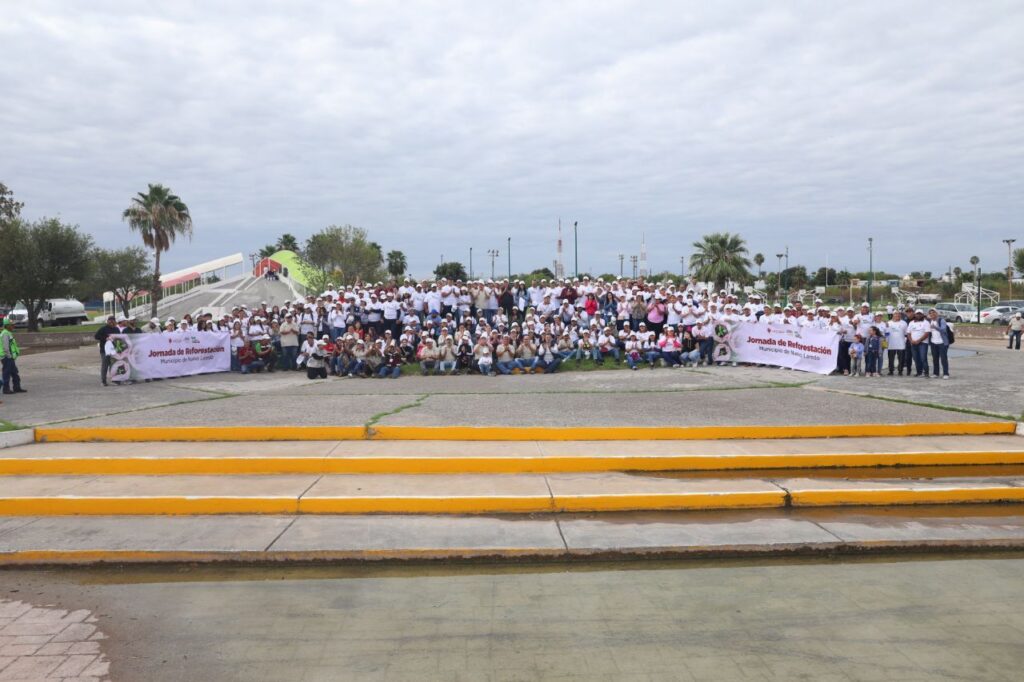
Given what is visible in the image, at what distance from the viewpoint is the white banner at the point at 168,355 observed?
1530cm

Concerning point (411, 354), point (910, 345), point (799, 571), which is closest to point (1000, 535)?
point (799, 571)

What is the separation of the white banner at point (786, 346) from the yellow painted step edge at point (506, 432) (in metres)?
5.82

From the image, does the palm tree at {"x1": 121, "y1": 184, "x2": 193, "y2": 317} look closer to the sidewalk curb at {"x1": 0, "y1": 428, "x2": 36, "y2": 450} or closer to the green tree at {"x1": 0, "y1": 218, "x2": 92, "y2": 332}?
the green tree at {"x1": 0, "y1": 218, "x2": 92, "y2": 332}

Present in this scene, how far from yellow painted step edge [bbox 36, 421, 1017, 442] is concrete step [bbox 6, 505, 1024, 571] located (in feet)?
7.64

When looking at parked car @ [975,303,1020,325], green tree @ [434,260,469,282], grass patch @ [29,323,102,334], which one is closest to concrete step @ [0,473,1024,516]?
grass patch @ [29,323,102,334]

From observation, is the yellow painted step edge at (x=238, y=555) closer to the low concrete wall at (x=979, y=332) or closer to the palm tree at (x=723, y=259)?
the low concrete wall at (x=979, y=332)

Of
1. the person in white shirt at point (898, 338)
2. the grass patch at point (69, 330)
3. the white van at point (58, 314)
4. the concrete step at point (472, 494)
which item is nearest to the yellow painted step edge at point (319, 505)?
the concrete step at point (472, 494)

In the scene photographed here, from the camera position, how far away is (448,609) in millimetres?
4824

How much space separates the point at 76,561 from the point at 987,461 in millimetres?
10034

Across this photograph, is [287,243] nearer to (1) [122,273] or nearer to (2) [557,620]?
(1) [122,273]

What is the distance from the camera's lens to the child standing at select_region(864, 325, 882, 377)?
14438 mm

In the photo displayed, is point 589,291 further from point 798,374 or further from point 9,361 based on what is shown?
point 9,361

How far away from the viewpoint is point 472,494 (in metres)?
7.12

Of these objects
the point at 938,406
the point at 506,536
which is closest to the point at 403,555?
the point at 506,536
